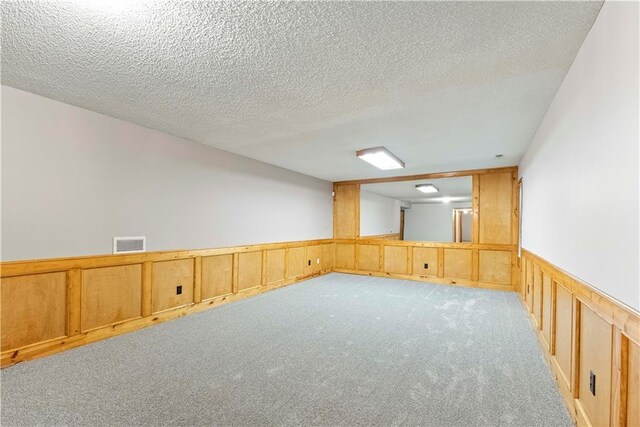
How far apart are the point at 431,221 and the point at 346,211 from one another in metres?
5.29

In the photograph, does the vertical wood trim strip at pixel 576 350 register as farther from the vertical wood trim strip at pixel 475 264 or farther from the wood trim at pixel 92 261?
the wood trim at pixel 92 261

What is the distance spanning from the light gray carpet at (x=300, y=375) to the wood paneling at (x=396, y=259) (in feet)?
8.22

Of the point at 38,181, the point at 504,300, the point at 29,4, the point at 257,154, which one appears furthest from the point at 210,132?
the point at 504,300

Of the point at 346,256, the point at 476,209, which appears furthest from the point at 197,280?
the point at 476,209

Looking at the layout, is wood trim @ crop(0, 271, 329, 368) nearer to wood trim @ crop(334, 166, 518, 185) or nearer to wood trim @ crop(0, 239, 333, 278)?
wood trim @ crop(0, 239, 333, 278)

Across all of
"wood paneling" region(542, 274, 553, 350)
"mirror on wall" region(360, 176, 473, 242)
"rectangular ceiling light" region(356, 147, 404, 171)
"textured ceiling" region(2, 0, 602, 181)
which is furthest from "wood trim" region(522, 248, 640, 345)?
"mirror on wall" region(360, 176, 473, 242)

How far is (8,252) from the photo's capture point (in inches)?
90.9

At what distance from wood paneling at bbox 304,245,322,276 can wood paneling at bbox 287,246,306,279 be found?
0.49 ft

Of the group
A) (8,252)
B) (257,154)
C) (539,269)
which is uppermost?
(257,154)

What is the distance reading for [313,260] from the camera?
Result: 6.25 metres

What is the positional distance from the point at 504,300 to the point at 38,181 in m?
5.98

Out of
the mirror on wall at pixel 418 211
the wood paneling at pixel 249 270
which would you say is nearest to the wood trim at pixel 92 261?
the wood paneling at pixel 249 270

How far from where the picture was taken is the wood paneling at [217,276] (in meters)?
3.94

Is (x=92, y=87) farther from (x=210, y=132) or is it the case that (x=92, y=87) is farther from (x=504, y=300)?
(x=504, y=300)
